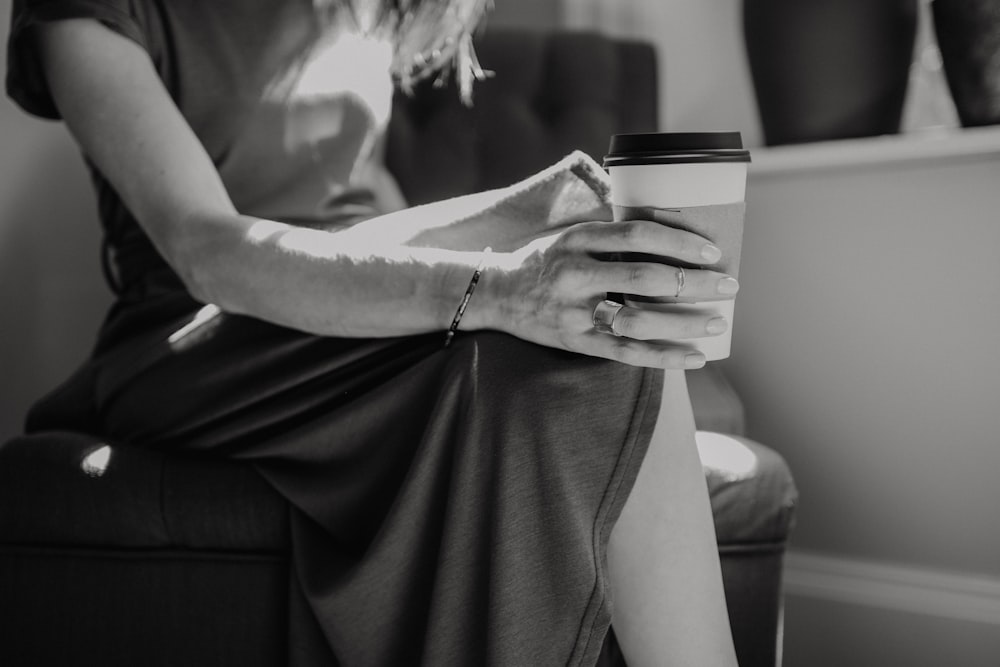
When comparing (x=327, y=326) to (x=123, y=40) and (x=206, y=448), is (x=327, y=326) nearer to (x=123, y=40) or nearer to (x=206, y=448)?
(x=206, y=448)

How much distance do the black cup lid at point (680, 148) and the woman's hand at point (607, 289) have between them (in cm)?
4

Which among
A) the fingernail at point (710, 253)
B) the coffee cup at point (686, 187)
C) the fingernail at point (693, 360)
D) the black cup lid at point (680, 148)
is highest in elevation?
the black cup lid at point (680, 148)

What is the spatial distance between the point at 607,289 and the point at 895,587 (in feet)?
2.99

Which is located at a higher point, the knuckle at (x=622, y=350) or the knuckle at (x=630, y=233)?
the knuckle at (x=630, y=233)

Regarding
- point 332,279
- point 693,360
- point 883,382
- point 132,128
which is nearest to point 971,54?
point 883,382

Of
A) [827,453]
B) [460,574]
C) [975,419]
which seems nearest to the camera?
[460,574]

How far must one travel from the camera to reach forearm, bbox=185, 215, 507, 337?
0.71 m

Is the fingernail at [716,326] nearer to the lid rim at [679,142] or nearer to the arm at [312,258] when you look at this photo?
the arm at [312,258]

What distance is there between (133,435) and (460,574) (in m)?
0.41

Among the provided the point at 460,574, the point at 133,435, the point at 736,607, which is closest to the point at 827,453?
the point at 736,607

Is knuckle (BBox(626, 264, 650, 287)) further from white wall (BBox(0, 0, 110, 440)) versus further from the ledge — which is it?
white wall (BBox(0, 0, 110, 440))

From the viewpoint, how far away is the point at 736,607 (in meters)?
0.88

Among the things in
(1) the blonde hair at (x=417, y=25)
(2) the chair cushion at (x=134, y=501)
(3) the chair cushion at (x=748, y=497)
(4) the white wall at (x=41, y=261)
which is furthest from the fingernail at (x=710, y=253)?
(4) the white wall at (x=41, y=261)

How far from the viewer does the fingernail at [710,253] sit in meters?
0.61
